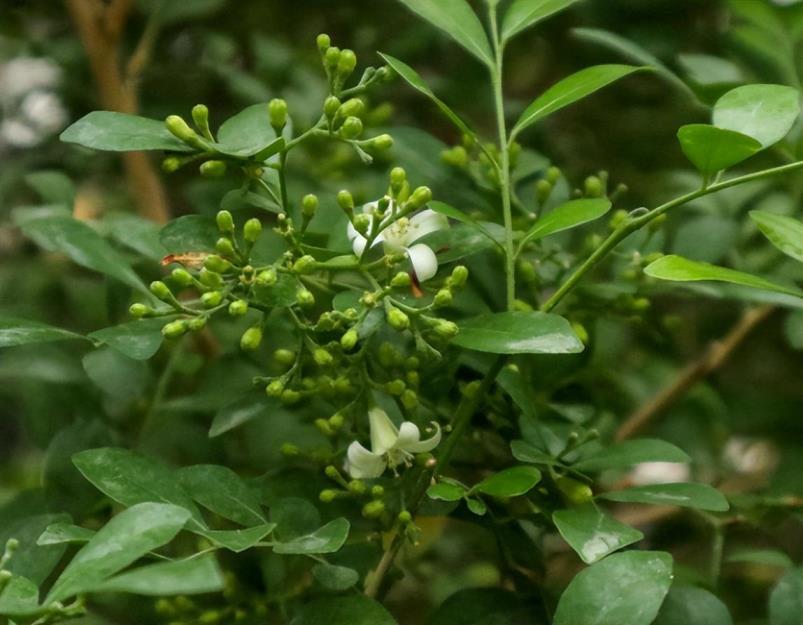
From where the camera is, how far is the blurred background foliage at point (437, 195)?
32.2 inches

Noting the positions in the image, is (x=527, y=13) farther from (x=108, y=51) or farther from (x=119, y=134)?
(x=108, y=51)

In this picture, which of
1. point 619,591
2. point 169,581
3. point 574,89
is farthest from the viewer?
point 574,89

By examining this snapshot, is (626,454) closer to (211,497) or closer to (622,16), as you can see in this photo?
(211,497)

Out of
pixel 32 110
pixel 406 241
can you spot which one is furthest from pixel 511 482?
pixel 32 110

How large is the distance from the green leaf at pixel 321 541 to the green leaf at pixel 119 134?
0.23 meters

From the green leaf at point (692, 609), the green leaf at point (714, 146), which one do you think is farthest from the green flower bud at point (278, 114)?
the green leaf at point (692, 609)

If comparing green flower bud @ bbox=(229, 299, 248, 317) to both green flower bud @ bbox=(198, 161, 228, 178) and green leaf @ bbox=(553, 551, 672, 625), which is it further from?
green leaf @ bbox=(553, 551, 672, 625)

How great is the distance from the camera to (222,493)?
61cm

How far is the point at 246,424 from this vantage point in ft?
2.87

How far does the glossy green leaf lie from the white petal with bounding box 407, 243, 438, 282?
0.24 m

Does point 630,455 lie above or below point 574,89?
below

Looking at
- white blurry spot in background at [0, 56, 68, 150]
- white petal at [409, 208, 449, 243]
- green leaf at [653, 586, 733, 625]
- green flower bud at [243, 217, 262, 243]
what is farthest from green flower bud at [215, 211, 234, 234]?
white blurry spot in background at [0, 56, 68, 150]

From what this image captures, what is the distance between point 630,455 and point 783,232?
6.2 inches

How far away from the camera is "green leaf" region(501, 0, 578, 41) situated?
70 centimetres
